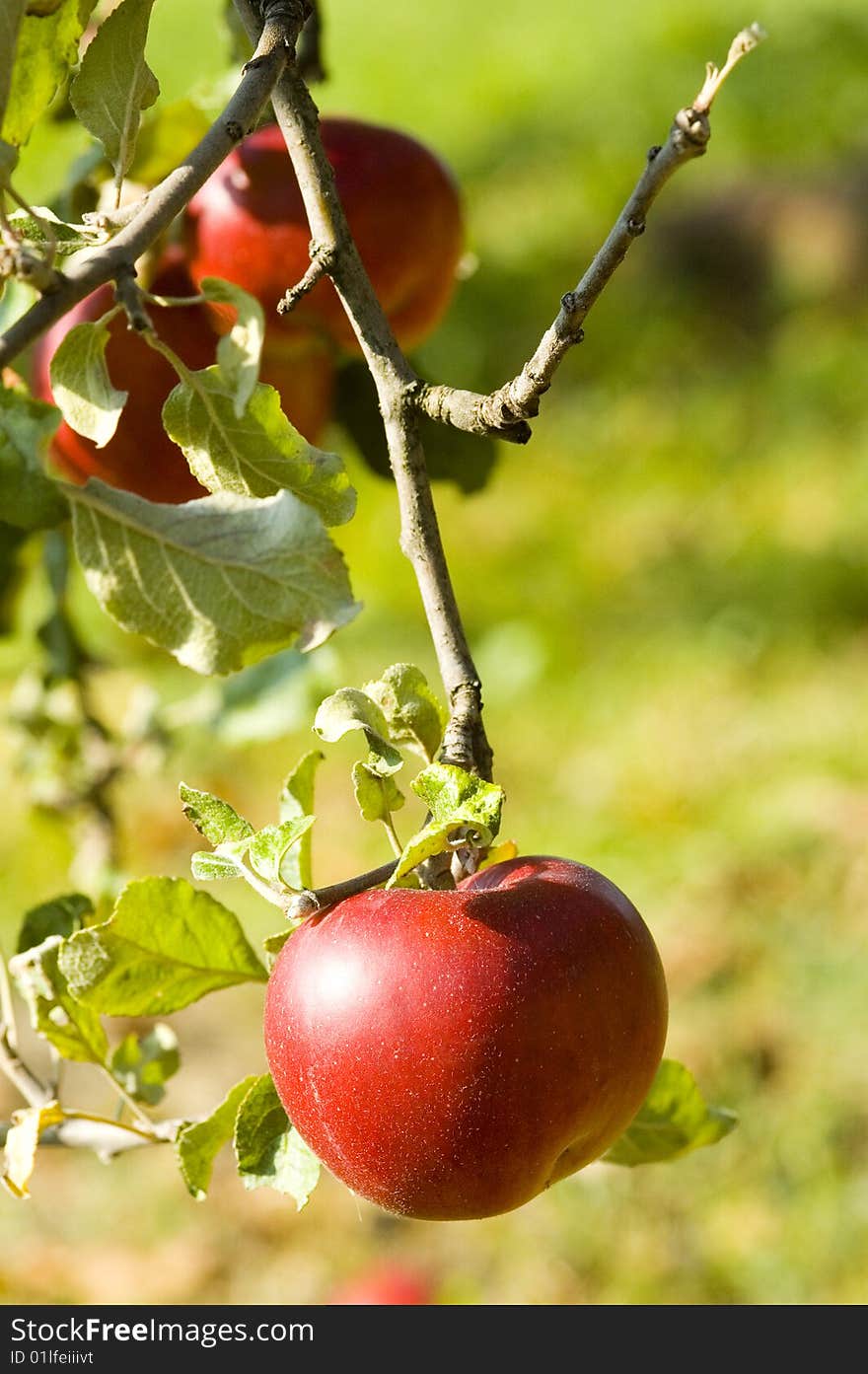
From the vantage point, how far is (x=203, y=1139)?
506 mm

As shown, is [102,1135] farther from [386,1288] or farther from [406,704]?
[386,1288]

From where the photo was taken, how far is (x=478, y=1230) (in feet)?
4.96

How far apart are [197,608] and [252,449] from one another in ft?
0.19

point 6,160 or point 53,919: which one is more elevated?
point 6,160

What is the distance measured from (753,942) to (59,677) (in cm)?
102

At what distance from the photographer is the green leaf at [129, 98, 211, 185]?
69 centimetres

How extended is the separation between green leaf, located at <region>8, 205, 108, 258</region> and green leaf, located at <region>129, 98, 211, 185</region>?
0.26 meters

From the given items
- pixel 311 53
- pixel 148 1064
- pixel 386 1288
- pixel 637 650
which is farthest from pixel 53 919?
pixel 637 650

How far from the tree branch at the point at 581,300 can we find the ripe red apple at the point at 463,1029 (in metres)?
0.13

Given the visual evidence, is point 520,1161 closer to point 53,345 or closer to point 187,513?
point 187,513

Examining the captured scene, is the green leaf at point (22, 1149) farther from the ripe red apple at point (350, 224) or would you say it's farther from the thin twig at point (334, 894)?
the ripe red apple at point (350, 224)

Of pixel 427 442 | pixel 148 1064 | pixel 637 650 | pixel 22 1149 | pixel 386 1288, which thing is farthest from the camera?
pixel 637 650

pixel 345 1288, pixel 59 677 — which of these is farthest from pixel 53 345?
pixel 345 1288

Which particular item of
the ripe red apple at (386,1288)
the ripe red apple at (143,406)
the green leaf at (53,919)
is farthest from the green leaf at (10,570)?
the ripe red apple at (386,1288)
